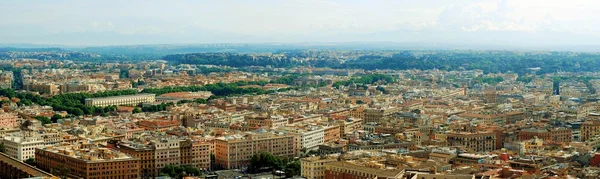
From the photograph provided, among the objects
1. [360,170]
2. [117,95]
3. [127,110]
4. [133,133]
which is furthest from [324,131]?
[117,95]

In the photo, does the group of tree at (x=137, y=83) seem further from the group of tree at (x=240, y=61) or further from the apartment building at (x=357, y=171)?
the apartment building at (x=357, y=171)

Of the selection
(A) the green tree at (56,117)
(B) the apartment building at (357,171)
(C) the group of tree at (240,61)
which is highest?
(B) the apartment building at (357,171)

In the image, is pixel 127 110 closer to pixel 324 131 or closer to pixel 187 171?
pixel 324 131

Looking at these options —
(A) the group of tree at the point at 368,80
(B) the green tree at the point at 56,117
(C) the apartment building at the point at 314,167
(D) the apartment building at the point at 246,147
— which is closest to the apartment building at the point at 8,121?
(B) the green tree at the point at 56,117

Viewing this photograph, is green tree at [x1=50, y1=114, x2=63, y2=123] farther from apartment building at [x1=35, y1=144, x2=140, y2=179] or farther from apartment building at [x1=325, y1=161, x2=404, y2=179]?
apartment building at [x1=325, y1=161, x2=404, y2=179]

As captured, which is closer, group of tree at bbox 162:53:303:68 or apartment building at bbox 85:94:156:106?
apartment building at bbox 85:94:156:106

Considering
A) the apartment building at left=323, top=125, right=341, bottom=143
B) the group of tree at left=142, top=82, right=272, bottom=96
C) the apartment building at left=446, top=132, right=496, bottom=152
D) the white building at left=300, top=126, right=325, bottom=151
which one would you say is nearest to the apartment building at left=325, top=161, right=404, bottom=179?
the white building at left=300, top=126, right=325, bottom=151

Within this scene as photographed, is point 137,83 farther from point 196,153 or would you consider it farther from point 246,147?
point 196,153
